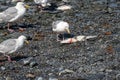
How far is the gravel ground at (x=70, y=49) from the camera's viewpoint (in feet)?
49.5

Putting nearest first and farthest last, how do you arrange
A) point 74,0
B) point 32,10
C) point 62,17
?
point 62,17 → point 32,10 → point 74,0

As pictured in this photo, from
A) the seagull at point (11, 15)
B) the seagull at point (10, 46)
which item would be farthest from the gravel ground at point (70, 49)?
the seagull at point (11, 15)

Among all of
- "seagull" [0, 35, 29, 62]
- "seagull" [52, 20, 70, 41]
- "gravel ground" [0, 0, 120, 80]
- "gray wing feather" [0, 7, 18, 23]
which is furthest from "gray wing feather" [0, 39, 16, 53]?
"gray wing feather" [0, 7, 18, 23]

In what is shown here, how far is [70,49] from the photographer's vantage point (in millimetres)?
17797

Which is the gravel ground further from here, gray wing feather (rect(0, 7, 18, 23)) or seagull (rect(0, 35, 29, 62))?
gray wing feather (rect(0, 7, 18, 23))

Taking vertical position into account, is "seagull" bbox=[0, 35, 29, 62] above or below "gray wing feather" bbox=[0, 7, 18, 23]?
above

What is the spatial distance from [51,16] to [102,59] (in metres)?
7.84

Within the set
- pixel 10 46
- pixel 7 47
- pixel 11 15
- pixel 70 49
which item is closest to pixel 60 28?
pixel 70 49

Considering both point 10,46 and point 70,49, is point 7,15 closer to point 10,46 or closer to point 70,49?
point 70,49

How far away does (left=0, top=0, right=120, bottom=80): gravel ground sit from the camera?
594 inches

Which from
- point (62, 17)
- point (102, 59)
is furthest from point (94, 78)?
point (62, 17)

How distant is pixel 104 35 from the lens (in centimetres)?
1933

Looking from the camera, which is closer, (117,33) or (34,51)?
(34,51)

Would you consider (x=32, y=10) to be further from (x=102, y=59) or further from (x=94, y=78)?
(x=94, y=78)
